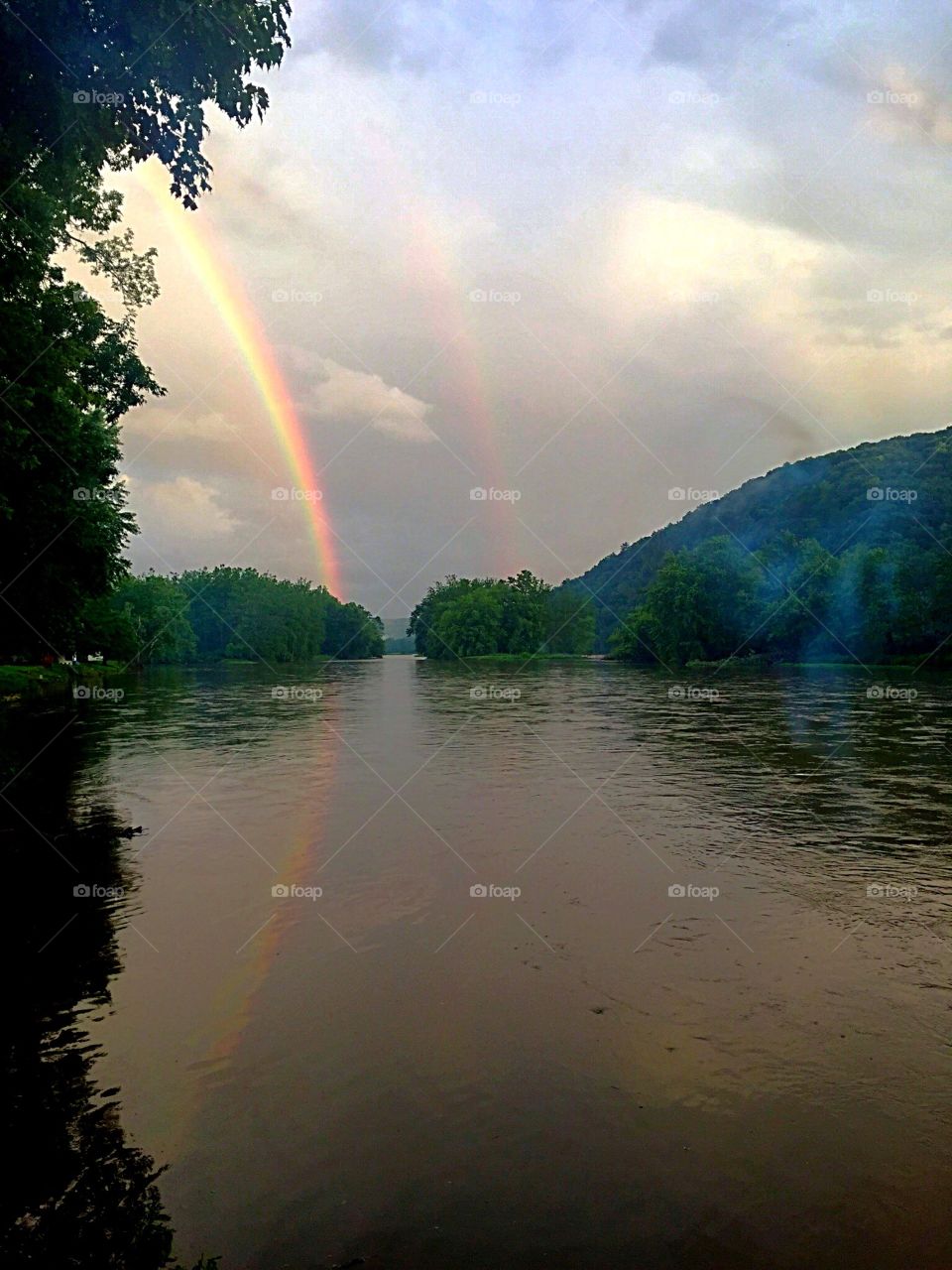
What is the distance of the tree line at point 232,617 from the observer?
350 feet

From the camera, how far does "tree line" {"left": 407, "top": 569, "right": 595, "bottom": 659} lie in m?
154

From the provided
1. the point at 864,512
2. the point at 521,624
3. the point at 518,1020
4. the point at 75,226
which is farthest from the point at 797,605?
the point at 518,1020

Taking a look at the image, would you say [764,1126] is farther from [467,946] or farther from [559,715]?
[559,715]

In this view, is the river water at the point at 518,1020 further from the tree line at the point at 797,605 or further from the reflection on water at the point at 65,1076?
the tree line at the point at 797,605

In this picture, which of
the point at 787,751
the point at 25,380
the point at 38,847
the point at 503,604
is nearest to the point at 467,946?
the point at 38,847

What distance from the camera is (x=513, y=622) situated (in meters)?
158

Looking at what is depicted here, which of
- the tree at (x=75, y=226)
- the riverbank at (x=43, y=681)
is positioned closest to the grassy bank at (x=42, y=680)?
the riverbank at (x=43, y=681)

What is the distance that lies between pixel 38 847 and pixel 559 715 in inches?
1027

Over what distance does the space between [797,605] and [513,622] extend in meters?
65.8

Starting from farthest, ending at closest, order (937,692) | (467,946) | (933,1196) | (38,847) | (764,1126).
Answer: (937,692), (38,847), (467,946), (764,1126), (933,1196)

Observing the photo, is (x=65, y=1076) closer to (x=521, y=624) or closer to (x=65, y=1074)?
(x=65, y=1074)

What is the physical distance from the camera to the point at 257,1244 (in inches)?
177

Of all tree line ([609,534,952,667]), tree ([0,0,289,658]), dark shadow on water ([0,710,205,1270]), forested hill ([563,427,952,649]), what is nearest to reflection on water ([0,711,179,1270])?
dark shadow on water ([0,710,205,1270])

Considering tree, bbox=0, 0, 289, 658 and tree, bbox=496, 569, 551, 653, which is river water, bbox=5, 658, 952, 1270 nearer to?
tree, bbox=0, 0, 289, 658
